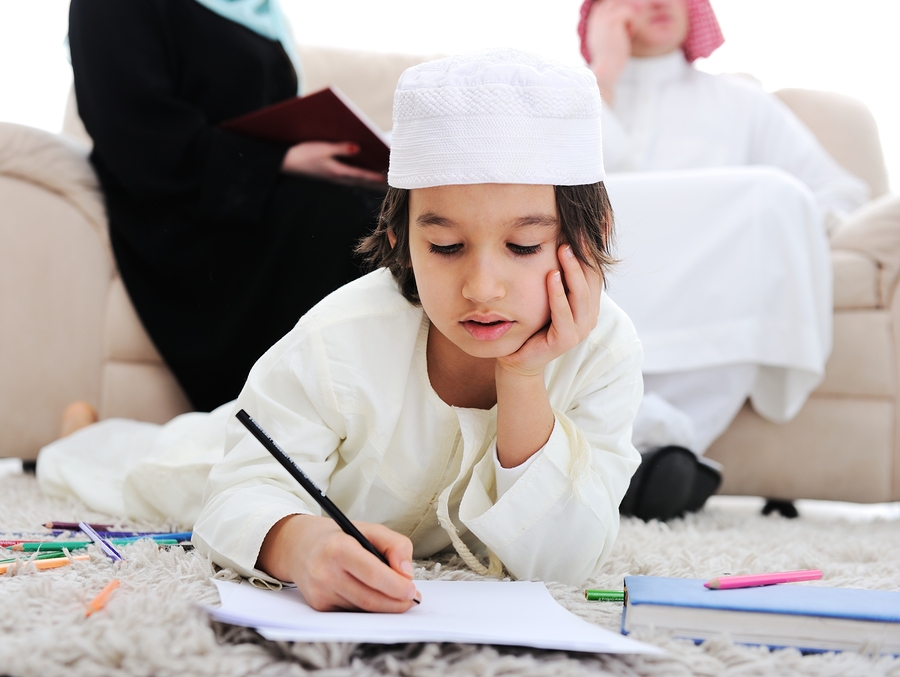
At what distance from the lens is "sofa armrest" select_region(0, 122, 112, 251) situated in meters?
1.53

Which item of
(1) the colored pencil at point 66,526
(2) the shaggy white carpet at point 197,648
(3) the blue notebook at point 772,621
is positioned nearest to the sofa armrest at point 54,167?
(1) the colored pencil at point 66,526

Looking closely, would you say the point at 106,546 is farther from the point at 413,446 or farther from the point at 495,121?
the point at 495,121

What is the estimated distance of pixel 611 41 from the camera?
2131 mm

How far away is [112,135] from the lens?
155cm

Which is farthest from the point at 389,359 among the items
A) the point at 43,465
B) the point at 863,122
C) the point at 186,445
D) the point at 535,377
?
the point at 863,122

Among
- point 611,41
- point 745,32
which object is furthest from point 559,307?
point 745,32

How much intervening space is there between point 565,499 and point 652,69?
168 cm

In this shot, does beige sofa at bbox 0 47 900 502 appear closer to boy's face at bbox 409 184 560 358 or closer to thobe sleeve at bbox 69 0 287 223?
thobe sleeve at bbox 69 0 287 223

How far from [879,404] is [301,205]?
1070 millimetres

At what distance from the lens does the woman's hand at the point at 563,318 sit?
30.0 inches

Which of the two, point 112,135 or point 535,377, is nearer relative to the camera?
point 535,377

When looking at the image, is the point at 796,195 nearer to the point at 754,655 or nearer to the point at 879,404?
the point at 879,404

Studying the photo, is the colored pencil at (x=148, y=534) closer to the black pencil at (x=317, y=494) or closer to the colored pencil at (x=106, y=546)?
the colored pencil at (x=106, y=546)

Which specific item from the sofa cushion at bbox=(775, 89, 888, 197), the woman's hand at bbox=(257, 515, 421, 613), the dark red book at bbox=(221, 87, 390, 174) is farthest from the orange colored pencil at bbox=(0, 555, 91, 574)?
the sofa cushion at bbox=(775, 89, 888, 197)
